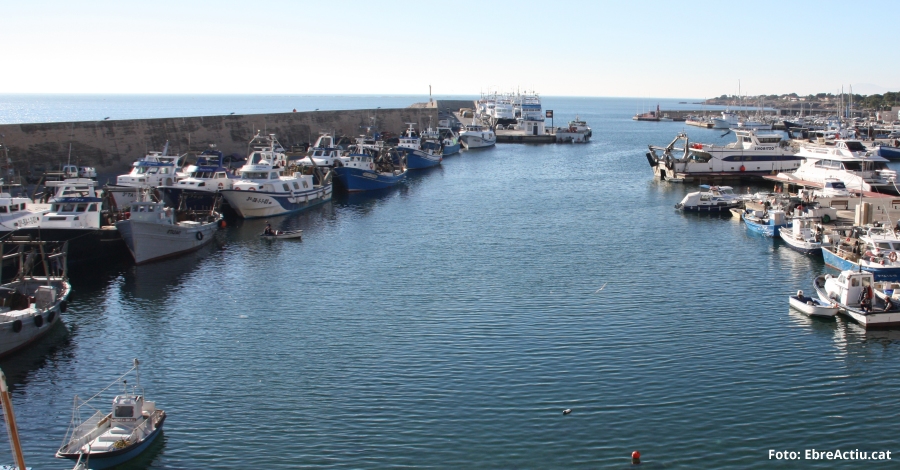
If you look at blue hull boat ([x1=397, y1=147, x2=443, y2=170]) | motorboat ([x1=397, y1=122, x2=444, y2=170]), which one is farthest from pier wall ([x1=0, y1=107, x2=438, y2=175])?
blue hull boat ([x1=397, y1=147, x2=443, y2=170])

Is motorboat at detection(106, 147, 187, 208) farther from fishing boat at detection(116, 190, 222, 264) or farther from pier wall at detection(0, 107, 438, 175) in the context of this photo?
pier wall at detection(0, 107, 438, 175)

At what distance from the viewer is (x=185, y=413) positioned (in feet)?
71.3

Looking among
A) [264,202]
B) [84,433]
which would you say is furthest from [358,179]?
[84,433]

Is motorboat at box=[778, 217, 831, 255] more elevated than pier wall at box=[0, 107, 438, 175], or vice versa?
pier wall at box=[0, 107, 438, 175]

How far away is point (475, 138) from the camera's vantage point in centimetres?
11912

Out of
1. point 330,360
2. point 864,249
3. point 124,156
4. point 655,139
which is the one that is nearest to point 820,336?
→ point 864,249

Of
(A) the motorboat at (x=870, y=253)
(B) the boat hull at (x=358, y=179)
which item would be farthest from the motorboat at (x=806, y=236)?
(B) the boat hull at (x=358, y=179)

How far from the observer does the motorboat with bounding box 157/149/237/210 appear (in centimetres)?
5150

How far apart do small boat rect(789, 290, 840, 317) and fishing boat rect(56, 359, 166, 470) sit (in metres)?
24.1

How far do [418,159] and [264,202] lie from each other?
124 feet

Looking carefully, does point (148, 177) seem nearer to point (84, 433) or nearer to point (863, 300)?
point (84, 433)

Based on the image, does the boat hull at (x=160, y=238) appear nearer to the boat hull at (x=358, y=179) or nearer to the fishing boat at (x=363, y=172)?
the boat hull at (x=358, y=179)

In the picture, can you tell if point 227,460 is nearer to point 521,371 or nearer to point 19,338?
point 521,371

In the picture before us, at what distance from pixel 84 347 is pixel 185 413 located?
8091 millimetres
